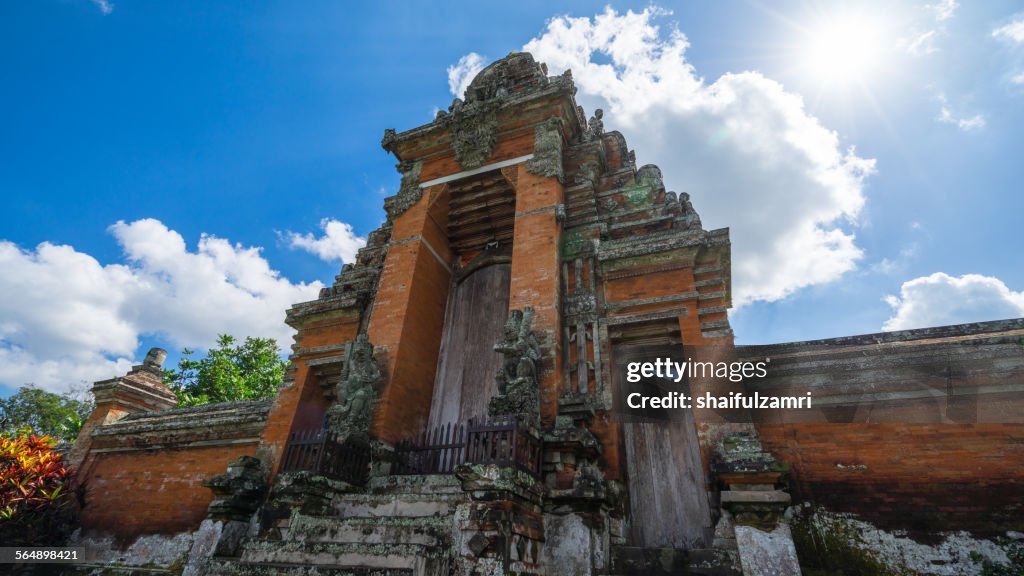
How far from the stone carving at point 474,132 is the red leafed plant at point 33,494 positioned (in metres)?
12.0

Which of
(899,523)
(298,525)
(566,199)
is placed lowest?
(298,525)

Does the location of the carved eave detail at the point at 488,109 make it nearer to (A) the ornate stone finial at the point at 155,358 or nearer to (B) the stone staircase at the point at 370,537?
(B) the stone staircase at the point at 370,537

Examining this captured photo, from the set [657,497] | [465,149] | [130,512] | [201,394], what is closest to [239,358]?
[201,394]

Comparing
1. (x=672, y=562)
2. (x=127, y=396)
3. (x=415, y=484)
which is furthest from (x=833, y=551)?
(x=127, y=396)

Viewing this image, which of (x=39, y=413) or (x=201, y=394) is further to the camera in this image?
(x=39, y=413)

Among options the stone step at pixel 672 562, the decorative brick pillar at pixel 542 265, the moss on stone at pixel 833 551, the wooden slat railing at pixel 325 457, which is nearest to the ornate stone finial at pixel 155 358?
the wooden slat railing at pixel 325 457

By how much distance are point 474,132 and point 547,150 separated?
6.90 ft

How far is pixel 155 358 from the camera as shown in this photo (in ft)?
48.3

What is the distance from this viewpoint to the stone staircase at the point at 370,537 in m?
4.59

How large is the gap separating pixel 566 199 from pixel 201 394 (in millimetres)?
23256

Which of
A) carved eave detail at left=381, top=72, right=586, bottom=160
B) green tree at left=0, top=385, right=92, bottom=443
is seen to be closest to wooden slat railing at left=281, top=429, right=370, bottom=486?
carved eave detail at left=381, top=72, right=586, bottom=160

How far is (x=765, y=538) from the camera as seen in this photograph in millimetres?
5191

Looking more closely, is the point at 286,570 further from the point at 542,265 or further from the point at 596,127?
the point at 596,127

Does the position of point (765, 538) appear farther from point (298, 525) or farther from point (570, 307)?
point (298, 525)
